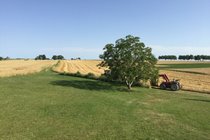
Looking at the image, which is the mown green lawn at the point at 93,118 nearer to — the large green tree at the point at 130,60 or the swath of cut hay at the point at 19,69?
the large green tree at the point at 130,60

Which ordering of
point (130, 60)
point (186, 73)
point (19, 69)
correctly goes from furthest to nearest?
point (186, 73)
point (19, 69)
point (130, 60)

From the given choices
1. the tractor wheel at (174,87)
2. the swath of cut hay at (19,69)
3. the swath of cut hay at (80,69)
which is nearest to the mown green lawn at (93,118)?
the tractor wheel at (174,87)

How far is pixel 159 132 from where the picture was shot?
14250mm

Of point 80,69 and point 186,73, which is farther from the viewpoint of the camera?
point 80,69

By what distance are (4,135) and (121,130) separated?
5376 mm

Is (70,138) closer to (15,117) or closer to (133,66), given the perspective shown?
(15,117)

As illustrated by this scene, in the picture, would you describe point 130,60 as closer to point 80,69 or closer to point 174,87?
point 174,87

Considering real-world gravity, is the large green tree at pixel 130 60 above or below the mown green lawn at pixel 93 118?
above

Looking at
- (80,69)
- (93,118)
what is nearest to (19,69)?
(80,69)

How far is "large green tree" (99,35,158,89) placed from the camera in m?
31.1

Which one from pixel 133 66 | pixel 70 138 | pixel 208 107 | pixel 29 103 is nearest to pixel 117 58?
pixel 133 66

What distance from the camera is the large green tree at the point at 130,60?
31.1m

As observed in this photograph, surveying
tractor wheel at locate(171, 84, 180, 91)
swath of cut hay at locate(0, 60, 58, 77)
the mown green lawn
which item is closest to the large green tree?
tractor wheel at locate(171, 84, 180, 91)

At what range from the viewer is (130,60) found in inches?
1229
